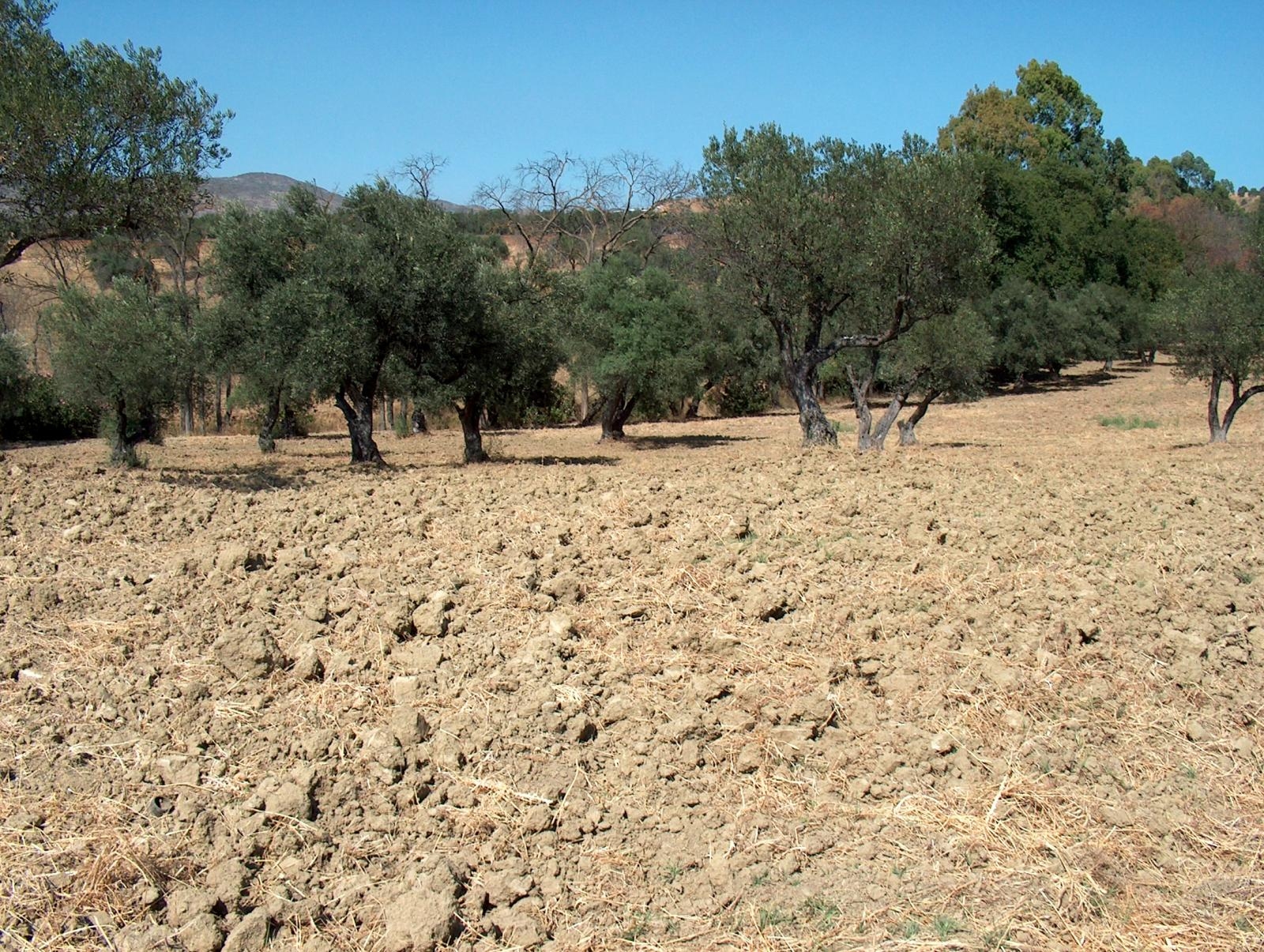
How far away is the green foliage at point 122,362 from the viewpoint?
666 inches

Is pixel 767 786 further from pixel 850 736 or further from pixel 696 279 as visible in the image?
pixel 696 279

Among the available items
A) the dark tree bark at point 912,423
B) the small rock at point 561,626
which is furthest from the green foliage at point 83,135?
the dark tree bark at point 912,423

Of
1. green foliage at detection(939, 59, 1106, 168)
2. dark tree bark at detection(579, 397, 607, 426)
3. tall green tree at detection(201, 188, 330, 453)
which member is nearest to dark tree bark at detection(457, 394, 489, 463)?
tall green tree at detection(201, 188, 330, 453)

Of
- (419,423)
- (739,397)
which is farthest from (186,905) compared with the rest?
(739,397)

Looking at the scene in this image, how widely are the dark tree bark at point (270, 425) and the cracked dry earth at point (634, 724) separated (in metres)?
13.4

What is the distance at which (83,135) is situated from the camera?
11.0 m

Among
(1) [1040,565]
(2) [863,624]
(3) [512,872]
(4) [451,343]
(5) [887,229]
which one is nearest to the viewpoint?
(3) [512,872]

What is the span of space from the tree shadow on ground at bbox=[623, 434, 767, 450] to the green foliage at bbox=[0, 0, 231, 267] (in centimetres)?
1362

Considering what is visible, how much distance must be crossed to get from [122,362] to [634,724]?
15.3 meters

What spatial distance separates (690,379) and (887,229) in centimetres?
1089

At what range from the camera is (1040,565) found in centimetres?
695

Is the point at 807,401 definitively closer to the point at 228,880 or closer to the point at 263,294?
the point at 263,294

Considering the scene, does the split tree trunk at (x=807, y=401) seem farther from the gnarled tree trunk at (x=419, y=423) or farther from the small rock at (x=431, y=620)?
the gnarled tree trunk at (x=419, y=423)

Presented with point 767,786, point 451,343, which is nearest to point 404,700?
point 767,786
